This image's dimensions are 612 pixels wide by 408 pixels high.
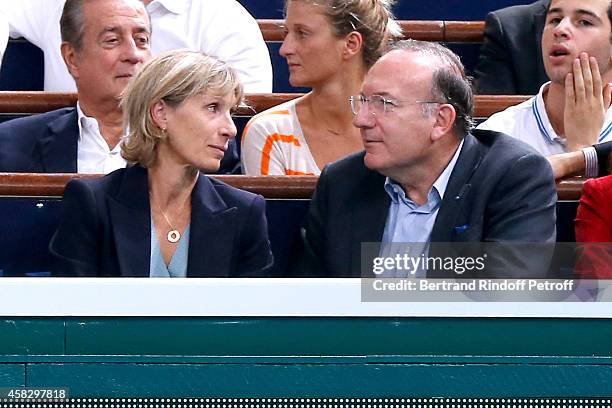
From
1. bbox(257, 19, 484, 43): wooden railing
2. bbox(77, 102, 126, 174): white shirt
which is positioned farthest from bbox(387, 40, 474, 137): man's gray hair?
bbox(257, 19, 484, 43): wooden railing

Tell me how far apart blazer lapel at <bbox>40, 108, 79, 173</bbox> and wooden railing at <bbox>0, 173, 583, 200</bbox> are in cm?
24

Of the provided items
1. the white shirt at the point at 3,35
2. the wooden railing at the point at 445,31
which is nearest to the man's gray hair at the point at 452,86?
the wooden railing at the point at 445,31

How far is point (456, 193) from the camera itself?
191cm

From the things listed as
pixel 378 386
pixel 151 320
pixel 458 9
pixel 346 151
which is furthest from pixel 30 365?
pixel 458 9

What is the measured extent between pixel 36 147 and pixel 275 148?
418 millimetres

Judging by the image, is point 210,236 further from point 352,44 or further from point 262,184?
point 352,44

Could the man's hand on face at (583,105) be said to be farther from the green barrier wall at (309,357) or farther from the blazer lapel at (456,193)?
the green barrier wall at (309,357)

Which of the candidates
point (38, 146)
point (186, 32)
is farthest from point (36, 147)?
point (186, 32)

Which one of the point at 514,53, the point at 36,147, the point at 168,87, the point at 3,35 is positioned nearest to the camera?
the point at 168,87

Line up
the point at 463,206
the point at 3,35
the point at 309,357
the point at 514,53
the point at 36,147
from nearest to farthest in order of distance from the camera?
the point at 309,357 < the point at 463,206 < the point at 36,147 < the point at 3,35 < the point at 514,53

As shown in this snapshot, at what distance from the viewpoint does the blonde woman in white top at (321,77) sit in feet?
7.59

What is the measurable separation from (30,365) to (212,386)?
23cm

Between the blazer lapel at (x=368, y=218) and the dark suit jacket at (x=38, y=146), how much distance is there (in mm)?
583

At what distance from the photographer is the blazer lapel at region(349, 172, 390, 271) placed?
1920mm
